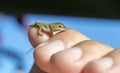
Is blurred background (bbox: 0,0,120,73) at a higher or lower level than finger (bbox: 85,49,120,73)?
lower

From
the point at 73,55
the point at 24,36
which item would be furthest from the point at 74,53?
the point at 24,36

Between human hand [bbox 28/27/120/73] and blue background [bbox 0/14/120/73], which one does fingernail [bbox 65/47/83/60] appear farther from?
blue background [bbox 0/14/120/73]

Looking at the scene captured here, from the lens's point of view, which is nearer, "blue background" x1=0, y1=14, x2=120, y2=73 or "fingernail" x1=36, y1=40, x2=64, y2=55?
"fingernail" x1=36, y1=40, x2=64, y2=55

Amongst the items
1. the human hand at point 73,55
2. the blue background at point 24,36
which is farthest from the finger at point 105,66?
the blue background at point 24,36

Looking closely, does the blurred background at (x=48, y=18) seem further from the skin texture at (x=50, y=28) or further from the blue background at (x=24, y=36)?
the skin texture at (x=50, y=28)

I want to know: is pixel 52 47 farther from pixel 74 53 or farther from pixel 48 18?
pixel 48 18

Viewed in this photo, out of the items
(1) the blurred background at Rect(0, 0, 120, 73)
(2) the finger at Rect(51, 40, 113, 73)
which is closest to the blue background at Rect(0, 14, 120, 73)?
(1) the blurred background at Rect(0, 0, 120, 73)

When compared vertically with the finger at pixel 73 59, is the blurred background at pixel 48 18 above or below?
below

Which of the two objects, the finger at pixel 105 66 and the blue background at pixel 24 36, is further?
the blue background at pixel 24 36
